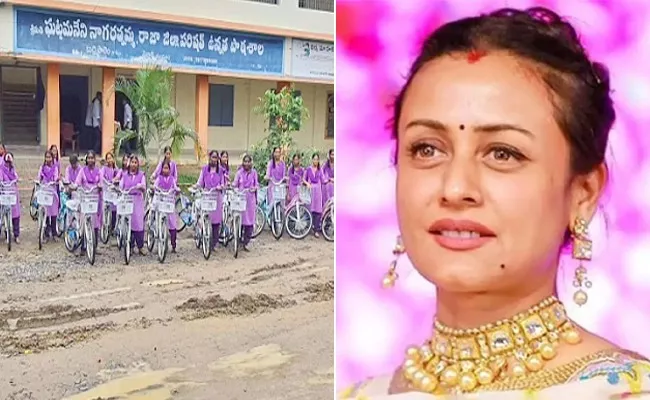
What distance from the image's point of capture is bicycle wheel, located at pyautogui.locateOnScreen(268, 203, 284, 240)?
Result: 7160mm

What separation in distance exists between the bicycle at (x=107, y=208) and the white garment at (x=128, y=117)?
5.69 ft

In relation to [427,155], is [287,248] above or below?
below

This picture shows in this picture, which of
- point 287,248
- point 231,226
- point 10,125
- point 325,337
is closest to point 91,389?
point 325,337

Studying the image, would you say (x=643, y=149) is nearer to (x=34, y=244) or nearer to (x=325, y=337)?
(x=325, y=337)

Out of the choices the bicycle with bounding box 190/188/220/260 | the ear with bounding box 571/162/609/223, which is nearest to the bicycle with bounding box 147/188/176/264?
the bicycle with bounding box 190/188/220/260

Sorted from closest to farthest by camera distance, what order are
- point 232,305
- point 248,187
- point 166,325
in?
1. point 166,325
2. point 232,305
3. point 248,187

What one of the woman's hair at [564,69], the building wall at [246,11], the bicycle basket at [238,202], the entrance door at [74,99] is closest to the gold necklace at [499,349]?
the woman's hair at [564,69]

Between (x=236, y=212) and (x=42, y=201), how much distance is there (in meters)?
1.54

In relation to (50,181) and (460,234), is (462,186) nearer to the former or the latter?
(460,234)

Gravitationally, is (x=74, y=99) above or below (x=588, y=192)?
above

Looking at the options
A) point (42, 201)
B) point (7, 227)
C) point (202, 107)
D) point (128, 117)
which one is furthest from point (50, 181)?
point (202, 107)

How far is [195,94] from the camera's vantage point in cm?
902

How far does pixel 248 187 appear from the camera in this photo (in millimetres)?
6543

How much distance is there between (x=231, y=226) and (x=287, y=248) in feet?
2.09
